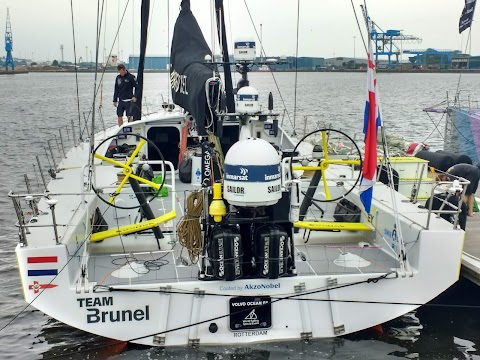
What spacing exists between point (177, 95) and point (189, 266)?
2299 mm

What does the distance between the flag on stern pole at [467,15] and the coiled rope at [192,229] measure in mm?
11264

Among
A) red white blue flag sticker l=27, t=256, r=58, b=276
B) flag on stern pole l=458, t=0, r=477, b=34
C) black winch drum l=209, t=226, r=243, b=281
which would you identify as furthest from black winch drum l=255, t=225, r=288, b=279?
flag on stern pole l=458, t=0, r=477, b=34

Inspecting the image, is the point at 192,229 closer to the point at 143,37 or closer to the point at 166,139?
the point at 143,37

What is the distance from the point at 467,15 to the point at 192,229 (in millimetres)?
11662

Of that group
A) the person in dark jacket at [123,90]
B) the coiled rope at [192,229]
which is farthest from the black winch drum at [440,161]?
the coiled rope at [192,229]

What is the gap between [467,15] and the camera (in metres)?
15.3

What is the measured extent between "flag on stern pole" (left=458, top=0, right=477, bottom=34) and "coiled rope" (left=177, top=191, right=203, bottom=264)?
11264 millimetres

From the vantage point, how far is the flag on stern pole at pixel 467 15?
15164 mm

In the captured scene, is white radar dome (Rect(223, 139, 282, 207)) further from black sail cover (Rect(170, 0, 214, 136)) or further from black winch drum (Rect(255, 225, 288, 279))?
black sail cover (Rect(170, 0, 214, 136))

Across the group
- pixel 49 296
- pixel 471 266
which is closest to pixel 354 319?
pixel 471 266

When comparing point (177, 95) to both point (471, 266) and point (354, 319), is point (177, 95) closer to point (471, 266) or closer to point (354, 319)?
point (354, 319)

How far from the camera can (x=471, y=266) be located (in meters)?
7.92

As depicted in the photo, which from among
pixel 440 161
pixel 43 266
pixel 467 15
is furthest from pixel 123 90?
pixel 467 15

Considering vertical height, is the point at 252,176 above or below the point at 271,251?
above
